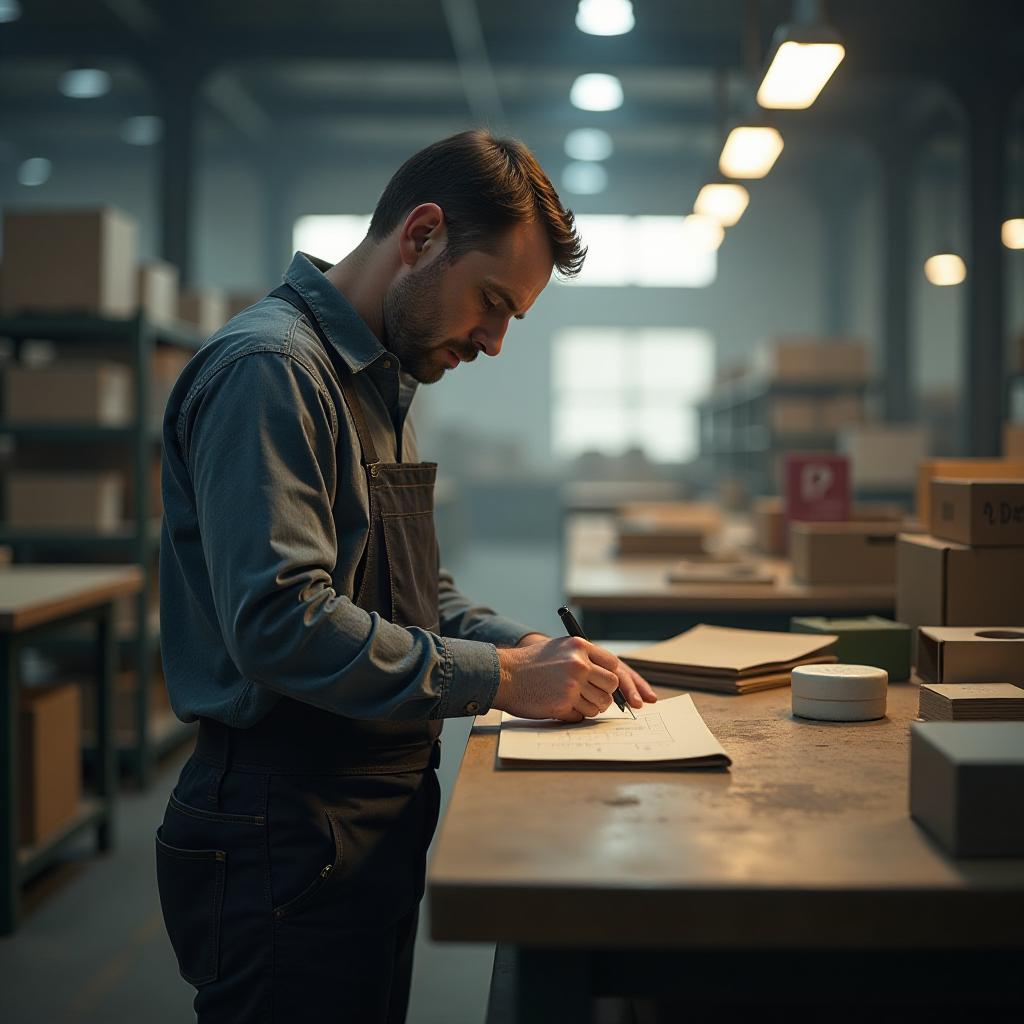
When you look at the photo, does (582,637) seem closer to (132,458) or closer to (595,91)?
(132,458)

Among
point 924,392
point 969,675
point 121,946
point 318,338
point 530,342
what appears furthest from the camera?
point 530,342

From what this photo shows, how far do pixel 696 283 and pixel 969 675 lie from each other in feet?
47.6

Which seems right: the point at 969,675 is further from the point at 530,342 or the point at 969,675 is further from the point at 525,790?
the point at 530,342

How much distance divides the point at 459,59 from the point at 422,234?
268 inches

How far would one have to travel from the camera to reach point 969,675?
163 centimetres

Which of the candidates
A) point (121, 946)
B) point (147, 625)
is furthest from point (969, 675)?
point (147, 625)

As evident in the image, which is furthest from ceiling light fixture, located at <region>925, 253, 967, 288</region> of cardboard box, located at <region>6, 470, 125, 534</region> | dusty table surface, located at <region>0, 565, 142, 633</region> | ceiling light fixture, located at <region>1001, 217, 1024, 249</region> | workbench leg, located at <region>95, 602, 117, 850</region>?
workbench leg, located at <region>95, 602, 117, 850</region>

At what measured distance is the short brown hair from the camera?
4.60 ft

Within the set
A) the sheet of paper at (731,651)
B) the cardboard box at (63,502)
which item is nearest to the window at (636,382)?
the cardboard box at (63,502)

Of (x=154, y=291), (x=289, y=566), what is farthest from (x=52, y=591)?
(x=289, y=566)

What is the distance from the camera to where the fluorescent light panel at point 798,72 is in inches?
134

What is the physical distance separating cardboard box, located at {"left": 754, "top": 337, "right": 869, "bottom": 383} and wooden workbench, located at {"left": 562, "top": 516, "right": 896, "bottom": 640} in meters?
5.39

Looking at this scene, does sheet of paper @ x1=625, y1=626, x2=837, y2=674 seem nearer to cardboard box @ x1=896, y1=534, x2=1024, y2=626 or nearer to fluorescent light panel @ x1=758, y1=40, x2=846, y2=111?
cardboard box @ x1=896, y1=534, x2=1024, y2=626

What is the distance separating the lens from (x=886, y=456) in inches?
290
